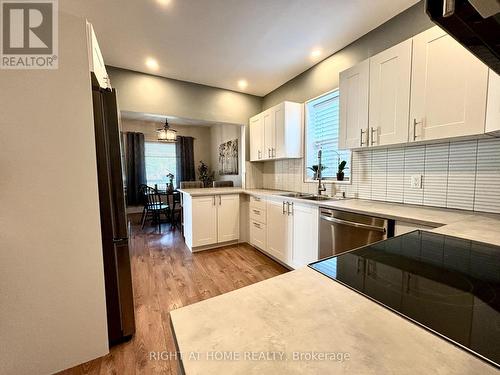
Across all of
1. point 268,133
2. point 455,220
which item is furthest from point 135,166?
point 455,220

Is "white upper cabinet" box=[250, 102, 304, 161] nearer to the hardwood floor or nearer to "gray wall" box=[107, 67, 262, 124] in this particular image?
"gray wall" box=[107, 67, 262, 124]

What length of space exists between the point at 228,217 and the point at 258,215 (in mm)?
515

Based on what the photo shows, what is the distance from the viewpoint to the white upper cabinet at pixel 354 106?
6.33 ft

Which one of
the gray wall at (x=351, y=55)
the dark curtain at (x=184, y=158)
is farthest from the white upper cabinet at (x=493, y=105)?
the dark curtain at (x=184, y=158)

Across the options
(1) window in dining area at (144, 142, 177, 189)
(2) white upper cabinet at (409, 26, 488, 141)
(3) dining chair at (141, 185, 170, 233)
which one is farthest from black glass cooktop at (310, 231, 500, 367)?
(1) window in dining area at (144, 142, 177, 189)

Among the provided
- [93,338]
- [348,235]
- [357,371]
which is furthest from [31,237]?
[348,235]

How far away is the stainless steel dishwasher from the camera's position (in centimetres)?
155

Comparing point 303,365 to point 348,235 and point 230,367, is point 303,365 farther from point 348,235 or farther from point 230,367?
point 348,235

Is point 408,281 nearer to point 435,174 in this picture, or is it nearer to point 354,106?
point 435,174

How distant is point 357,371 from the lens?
336mm

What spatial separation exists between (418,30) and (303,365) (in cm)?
255

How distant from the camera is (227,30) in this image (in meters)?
2.18

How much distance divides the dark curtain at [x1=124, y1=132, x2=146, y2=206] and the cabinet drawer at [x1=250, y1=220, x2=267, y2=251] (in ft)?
12.9

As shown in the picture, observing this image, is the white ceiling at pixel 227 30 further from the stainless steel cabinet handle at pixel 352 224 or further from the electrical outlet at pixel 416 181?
the stainless steel cabinet handle at pixel 352 224
